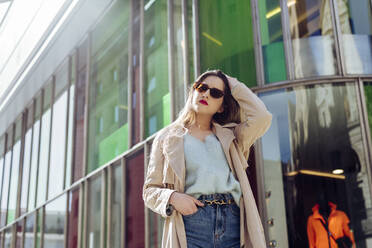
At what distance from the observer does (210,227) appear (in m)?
2.43

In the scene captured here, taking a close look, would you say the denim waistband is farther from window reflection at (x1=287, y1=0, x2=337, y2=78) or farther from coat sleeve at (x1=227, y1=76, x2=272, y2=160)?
window reflection at (x1=287, y1=0, x2=337, y2=78)

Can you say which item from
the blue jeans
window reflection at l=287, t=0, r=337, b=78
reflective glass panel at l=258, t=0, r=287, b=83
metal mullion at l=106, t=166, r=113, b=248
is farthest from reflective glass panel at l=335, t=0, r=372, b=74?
metal mullion at l=106, t=166, r=113, b=248

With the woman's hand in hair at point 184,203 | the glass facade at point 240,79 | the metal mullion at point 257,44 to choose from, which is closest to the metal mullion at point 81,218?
the glass facade at point 240,79

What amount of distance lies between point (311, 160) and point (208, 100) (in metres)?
3.52

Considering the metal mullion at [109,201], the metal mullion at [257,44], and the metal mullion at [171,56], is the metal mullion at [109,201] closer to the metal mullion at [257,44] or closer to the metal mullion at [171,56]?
the metal mullion at [171,56]

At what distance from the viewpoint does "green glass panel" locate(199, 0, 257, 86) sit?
6551mm

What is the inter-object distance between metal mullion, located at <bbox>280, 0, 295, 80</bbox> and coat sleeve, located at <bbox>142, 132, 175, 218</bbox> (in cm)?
390

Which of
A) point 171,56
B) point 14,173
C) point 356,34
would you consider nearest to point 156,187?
point 356,34

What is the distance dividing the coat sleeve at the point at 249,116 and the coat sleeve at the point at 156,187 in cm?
49

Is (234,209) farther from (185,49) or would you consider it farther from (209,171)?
(185,49)

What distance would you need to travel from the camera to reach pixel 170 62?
26.3ft

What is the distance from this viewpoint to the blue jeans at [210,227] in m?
2.42

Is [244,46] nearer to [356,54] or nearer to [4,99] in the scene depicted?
[356,54]

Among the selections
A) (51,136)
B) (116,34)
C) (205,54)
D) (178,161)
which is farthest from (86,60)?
(178,161)
